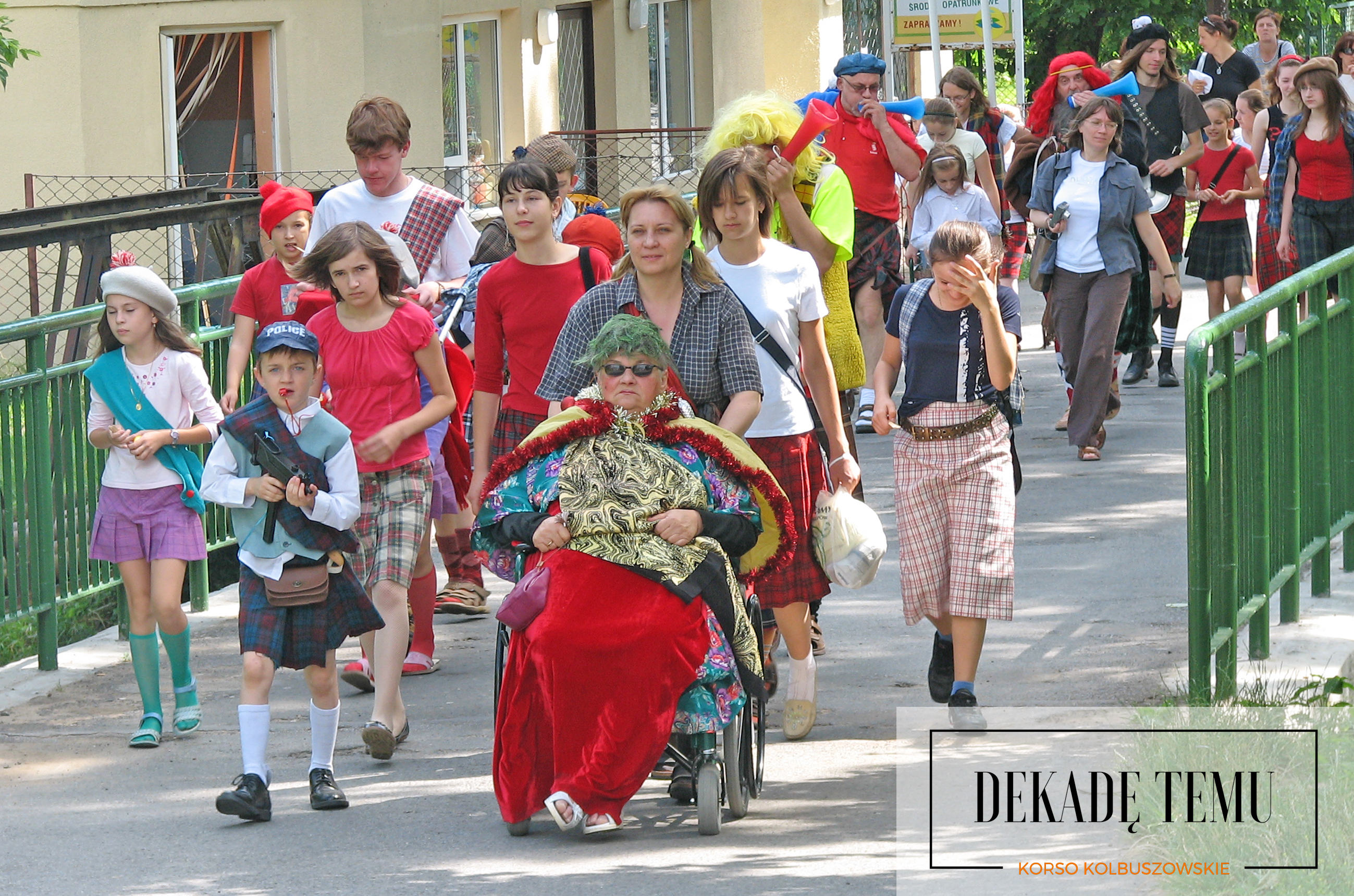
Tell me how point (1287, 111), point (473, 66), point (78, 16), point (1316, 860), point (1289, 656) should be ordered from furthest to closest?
point (473, 66) → point (78, 16) → point (1287, 111) → point (1289, 656) → point (1316, 860)

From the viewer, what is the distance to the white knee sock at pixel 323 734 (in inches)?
227

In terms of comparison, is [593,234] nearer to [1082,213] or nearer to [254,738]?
[254,738]

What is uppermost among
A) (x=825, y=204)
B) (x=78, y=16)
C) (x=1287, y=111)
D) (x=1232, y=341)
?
(x=78, y=16)

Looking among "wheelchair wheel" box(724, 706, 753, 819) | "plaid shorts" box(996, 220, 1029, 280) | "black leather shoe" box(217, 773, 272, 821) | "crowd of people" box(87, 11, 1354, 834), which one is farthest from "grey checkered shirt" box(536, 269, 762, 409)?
"plaid shorts" box(996, 220, 1029, 280)

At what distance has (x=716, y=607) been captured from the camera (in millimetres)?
5312

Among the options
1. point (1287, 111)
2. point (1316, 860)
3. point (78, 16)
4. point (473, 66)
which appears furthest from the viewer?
point (473, 66)

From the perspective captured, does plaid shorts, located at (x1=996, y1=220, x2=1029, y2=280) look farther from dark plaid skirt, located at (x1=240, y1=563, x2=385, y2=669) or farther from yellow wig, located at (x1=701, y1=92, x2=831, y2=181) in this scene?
dark plaid skirt, located at (x1=240, y1=563, x2=385, y2=669)

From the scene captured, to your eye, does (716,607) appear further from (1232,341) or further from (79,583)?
(79,583)

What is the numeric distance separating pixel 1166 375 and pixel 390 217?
691 centimetres

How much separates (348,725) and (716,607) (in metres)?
1.94

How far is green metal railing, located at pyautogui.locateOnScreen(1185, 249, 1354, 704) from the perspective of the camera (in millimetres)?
5738

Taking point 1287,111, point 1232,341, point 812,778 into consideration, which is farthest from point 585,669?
point 1287,111

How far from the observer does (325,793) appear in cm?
568

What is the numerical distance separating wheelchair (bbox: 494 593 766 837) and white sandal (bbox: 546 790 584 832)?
0.94 feet
